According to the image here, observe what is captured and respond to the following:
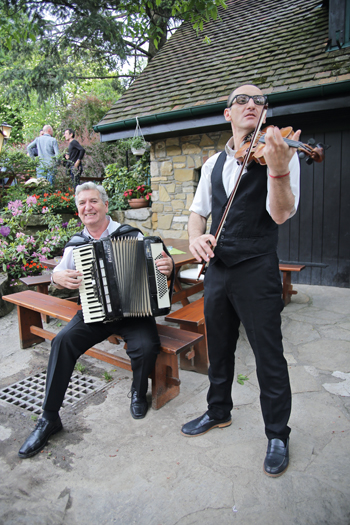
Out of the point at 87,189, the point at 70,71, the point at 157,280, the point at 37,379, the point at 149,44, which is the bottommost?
the point at 37,379

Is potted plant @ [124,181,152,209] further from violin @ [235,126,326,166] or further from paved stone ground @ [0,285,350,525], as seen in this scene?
violin @ [235,126,326,166]

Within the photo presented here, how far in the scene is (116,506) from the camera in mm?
1688

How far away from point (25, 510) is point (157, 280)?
133cm

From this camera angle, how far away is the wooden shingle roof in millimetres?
4828

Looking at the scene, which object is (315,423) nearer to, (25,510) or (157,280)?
(157,280)

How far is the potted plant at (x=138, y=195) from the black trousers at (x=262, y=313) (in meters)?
4.93

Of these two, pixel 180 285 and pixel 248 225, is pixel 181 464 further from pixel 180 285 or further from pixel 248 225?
pixel 180 285

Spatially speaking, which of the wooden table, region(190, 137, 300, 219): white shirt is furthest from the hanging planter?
region(190, 137, 300, 219): white shirt

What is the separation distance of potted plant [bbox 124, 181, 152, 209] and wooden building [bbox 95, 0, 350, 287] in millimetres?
220

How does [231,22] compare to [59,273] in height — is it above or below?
above

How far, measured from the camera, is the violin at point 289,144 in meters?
1.41

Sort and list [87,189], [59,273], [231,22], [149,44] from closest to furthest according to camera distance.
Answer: [59,273]
[87,189]
[231,22]
[149,44]

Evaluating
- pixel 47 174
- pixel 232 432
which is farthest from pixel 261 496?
pixel 47 174

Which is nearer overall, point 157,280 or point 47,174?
point 157,280
